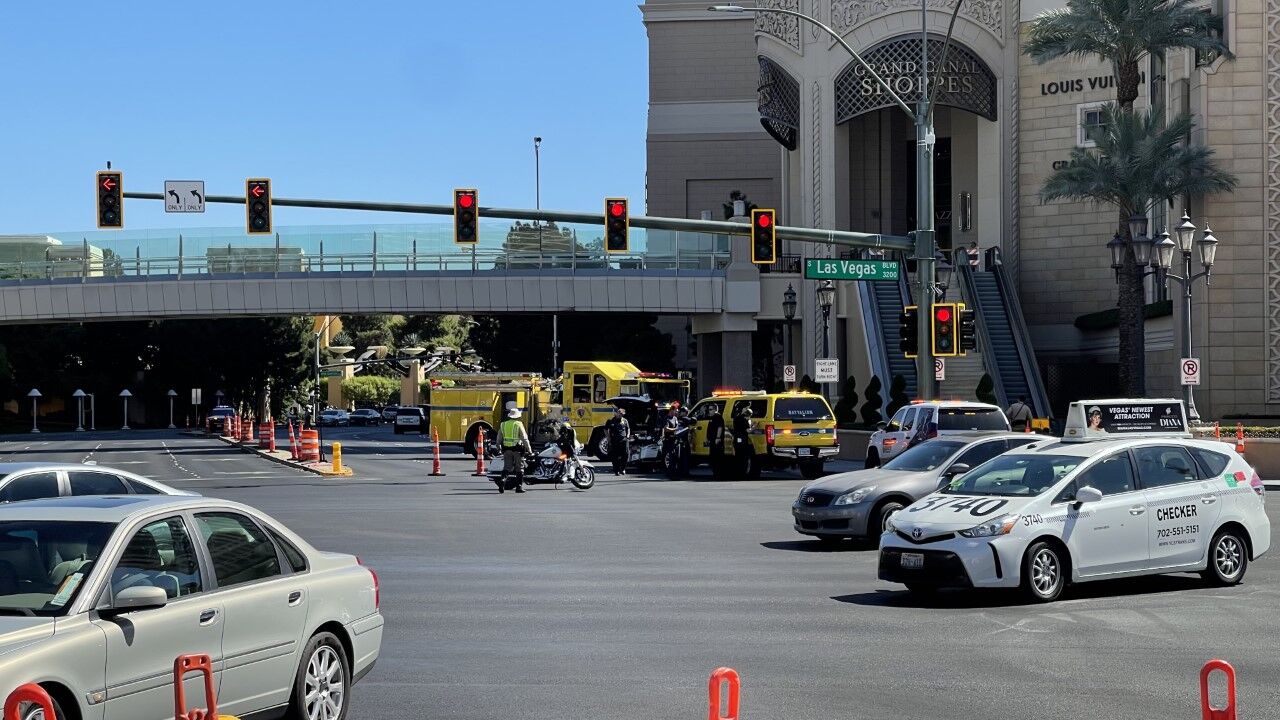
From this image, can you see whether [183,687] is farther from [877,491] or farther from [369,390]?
[369,390]

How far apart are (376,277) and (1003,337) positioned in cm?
2291

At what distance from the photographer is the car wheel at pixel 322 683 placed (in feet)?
27.8

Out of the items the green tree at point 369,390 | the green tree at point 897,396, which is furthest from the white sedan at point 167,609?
the green tree at point 369,390

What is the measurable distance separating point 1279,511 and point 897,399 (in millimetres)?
20806

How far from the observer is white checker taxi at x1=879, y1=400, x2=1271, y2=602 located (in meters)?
14.6

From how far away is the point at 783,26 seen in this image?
57719 mm

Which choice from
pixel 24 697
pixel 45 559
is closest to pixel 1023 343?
pixel 45 559

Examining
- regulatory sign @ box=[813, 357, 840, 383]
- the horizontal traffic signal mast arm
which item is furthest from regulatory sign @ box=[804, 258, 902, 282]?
regulatory sign @ box=[813, 357, 840, 383]

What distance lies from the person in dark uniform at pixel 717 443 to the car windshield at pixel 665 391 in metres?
10.9

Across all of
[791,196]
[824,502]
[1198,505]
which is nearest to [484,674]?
[1198,505]

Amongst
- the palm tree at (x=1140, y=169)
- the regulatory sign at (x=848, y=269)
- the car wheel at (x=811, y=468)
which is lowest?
the car wheel at (x=811, y=468)

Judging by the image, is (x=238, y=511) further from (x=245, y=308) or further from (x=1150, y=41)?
(x=245, y=308)

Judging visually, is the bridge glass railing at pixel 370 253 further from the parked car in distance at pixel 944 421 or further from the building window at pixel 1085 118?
the parked car in distance at pixel 944 421

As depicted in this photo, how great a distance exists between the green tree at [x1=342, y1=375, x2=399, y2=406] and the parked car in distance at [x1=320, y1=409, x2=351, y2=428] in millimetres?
24304
